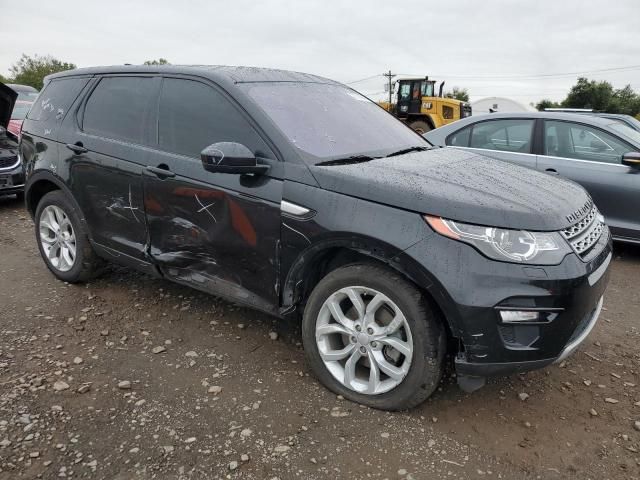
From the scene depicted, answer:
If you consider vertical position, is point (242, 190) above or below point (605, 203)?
above

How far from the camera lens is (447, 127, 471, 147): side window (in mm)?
5984

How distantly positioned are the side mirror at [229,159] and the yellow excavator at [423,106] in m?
14.6

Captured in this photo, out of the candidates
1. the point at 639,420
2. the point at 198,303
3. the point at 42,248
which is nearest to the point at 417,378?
the point at 639,420

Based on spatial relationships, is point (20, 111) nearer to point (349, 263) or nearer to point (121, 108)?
point (121, 108)

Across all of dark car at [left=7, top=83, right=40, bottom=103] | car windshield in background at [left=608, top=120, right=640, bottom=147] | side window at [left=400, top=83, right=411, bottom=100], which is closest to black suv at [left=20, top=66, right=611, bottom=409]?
car windshield in background at [left=608, top=120, right=640, bottom=147]

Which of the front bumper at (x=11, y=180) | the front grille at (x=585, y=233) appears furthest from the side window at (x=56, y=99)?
the front grille at (x=585, y=233)

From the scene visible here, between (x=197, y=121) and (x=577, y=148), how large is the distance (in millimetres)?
4147

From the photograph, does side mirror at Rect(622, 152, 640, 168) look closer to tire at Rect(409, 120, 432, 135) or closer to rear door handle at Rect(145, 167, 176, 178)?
rear door handle at Rect(145, 167, 176, 178)

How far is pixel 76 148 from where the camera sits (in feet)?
12.1

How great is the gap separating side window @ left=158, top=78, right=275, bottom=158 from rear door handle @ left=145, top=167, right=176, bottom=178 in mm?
137

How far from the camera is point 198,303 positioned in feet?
12.6

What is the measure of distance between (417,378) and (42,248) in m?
3.48

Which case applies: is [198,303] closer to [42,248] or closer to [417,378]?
[42,248]

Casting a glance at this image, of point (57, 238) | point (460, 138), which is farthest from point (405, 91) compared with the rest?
point (57, 238)
